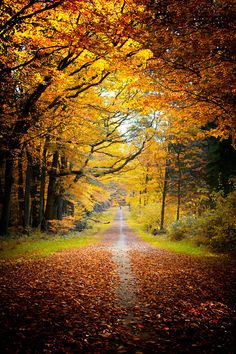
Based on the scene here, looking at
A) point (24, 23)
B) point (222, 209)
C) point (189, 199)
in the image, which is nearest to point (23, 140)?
point (24, 23)

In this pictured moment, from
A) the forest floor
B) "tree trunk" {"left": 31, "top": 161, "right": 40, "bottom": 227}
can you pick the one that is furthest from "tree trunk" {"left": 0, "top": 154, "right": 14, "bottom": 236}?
"tree trunk" {"left": 31, "top": 161, "right": 40, "bottom": 227}

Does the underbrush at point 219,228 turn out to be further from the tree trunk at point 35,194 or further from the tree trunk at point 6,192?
the tree trunk at point 35,194

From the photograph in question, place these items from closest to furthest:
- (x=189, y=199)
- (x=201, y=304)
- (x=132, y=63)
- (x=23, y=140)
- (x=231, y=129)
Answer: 1. (x=201, y=304)
2. (x=132, y=63)
3. (x=231, y=129)
4. (x=23, y=140)
5. (x=189, y=199)

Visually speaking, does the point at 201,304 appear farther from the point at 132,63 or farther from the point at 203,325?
the point at 132,63

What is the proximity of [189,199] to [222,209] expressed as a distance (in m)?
9.70

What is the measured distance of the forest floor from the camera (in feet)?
13.5

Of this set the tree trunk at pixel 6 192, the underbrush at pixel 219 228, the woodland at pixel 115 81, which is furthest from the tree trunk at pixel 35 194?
the underbrush at pixel 219 228

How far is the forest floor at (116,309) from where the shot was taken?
4129 mm

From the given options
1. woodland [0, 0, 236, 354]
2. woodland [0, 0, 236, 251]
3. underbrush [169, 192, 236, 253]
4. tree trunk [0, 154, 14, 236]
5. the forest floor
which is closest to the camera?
the forest floor

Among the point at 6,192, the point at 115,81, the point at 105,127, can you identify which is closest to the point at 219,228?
the point at 115,81

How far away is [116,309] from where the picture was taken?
5.73 meters

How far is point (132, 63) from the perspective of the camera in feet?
31.9

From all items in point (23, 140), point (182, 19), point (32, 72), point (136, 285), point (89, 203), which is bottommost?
point (136, 285)

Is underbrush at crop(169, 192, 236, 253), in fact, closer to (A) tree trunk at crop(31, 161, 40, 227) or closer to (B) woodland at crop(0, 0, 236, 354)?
(B) woodland at crop(0, 0, 236, 354)
